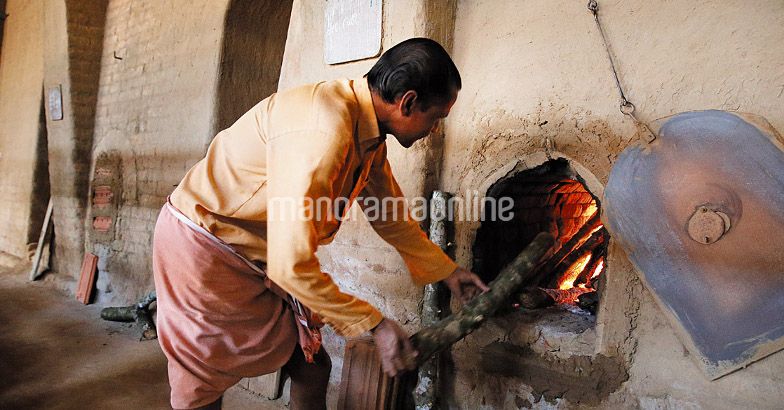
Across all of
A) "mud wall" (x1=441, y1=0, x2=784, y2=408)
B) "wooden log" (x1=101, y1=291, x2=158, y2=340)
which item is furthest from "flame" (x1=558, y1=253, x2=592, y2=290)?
"wooden log" (x1=101, y1=291, x2=158, y2=340)

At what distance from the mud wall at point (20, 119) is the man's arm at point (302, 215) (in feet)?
23.8

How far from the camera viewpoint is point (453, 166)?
250 centimetres

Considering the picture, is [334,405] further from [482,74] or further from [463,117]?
[482,74]

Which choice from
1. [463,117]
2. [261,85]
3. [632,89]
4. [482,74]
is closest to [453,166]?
[463,117]

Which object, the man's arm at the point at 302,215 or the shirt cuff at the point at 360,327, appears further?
the shirt cuff at the point at 360,327

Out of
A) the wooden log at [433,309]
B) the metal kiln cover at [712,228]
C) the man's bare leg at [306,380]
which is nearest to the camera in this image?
the metal kiln cover at [712,228]

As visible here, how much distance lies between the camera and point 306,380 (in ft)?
6.16

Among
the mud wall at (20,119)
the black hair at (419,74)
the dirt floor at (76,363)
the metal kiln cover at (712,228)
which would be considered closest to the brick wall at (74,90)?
the dirt floor at (76,363)

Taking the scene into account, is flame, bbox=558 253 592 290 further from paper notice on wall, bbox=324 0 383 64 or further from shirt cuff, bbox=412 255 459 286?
paper notice on wall, bbox=324 0 383 64

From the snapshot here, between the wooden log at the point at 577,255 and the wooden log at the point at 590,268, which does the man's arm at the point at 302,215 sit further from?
the wooden log at the point at 590,268

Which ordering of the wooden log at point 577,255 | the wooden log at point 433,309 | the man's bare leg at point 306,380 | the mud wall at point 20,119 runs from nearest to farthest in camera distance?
1. the man's bare leg at point 306,380
2. the wooden log at point 433,309
3. the wooden log at point 577,255
4. the mud wall at point 20,119

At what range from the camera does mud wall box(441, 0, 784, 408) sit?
5.76ft

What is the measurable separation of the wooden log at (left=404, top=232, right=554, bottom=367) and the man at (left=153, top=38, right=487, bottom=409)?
0.29 ft

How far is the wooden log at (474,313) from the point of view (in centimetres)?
155
